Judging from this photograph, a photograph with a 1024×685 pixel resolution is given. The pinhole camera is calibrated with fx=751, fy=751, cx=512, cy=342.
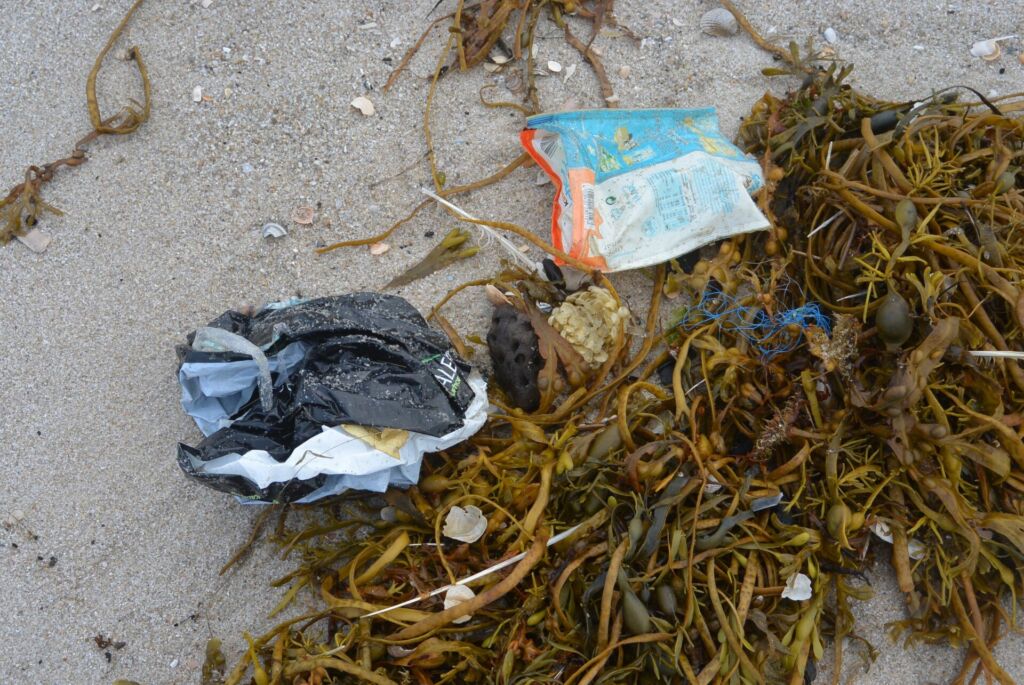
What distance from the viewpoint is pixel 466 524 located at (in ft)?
6.20

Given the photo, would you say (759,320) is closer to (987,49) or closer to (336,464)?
(336,464)

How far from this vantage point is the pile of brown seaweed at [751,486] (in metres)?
1.80

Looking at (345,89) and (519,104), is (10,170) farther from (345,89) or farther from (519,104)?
(519,104)

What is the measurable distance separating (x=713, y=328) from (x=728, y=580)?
0.67 meters

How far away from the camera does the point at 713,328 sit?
208 cm

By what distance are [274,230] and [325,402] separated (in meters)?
0.68

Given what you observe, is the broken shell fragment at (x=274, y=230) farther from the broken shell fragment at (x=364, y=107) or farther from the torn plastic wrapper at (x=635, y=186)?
the torn plastic wrapper at (x=635, y=186)

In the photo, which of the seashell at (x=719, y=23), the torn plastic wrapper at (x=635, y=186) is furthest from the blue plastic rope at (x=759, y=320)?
the seashell at (x=719, y=23)

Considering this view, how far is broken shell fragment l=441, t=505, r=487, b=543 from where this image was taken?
1882 mm

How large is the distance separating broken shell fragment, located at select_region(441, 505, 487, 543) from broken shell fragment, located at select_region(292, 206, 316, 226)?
100 cm

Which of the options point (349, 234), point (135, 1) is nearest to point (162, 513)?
point (349, 234)

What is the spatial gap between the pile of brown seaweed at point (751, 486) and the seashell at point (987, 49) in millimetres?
453

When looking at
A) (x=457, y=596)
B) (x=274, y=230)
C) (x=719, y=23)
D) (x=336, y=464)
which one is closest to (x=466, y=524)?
(x=457, y=596)

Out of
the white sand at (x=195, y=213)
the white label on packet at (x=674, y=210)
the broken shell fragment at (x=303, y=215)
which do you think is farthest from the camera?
the broken shell fragment at (x=303, y=215)
